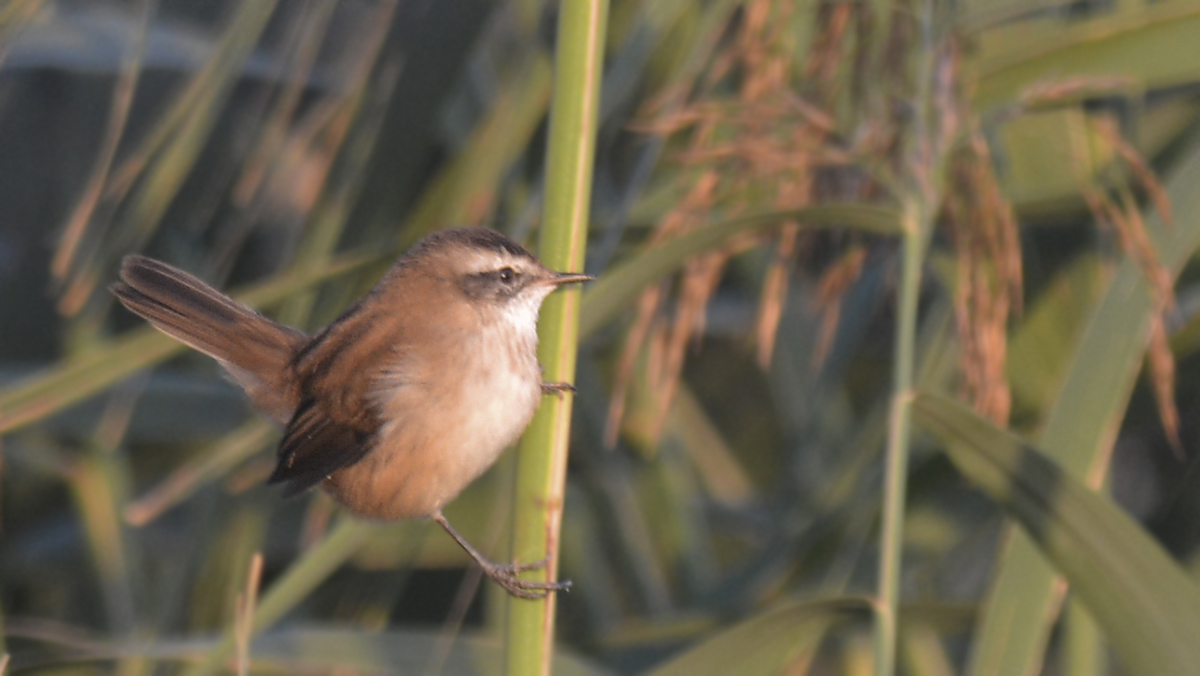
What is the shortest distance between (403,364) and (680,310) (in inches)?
18.6

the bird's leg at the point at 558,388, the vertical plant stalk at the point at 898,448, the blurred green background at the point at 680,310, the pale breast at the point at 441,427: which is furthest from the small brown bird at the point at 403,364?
the vertical plant stalk at the point at 898,448

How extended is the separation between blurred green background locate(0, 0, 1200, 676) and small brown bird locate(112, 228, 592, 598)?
106 millimetres

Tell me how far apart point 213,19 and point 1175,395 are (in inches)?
94.8

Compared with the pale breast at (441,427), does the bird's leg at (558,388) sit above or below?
below

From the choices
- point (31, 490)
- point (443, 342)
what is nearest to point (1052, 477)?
point (443, 342)

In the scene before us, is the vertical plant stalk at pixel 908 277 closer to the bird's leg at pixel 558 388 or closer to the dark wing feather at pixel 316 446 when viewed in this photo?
the bird's leg at pixel 558 388

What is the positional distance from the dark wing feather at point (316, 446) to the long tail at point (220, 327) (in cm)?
13

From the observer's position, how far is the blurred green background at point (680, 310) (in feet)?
5.56

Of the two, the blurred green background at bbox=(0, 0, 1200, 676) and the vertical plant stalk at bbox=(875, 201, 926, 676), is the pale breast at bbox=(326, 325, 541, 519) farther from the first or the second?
the vertical plant stalk at bbox=(875, 201, 926, 676)

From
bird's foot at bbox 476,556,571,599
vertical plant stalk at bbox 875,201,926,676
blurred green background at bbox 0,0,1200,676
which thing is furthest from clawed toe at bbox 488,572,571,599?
vertical plant stalk at bbox 875,201,926,676

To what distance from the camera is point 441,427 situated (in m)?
1.96

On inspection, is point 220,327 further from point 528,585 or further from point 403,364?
point 528,585

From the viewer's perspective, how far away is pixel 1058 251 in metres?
2.58

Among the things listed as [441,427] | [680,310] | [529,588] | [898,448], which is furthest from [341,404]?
[898,448]
